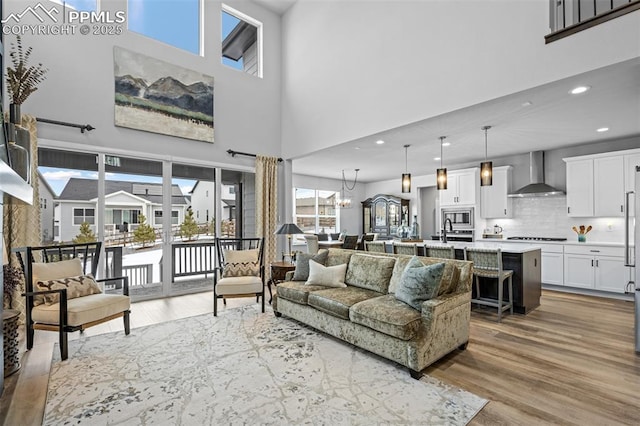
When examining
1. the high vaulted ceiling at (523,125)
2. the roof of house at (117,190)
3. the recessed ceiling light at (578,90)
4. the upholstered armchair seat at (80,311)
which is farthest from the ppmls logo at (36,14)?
the recessed ceiling light at (578,90)

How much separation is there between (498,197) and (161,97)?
22.4ft

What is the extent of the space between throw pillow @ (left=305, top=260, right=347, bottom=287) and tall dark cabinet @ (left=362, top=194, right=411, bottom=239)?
5.75 metres

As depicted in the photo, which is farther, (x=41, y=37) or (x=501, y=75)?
(x=41, y=37)

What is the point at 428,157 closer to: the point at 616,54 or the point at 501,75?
the point at 501,75

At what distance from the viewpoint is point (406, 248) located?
4.76 meters

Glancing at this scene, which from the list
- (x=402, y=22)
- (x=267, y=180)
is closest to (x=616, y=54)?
(x=402, y=22)

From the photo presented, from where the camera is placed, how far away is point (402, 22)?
416 cm

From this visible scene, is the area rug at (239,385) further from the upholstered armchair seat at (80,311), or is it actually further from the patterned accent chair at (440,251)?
the patterned accent chair at (440,251)

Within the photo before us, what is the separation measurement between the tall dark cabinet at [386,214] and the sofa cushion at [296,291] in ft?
19.5

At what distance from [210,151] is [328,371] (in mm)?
4290

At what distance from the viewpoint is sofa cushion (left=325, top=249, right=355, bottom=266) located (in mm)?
4012

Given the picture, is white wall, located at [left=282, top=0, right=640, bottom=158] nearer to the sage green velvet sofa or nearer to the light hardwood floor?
the sage green velvet sofa

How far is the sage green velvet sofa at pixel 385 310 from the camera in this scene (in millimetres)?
Answer: 2525

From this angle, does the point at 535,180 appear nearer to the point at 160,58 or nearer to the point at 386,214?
the point at 386,214
